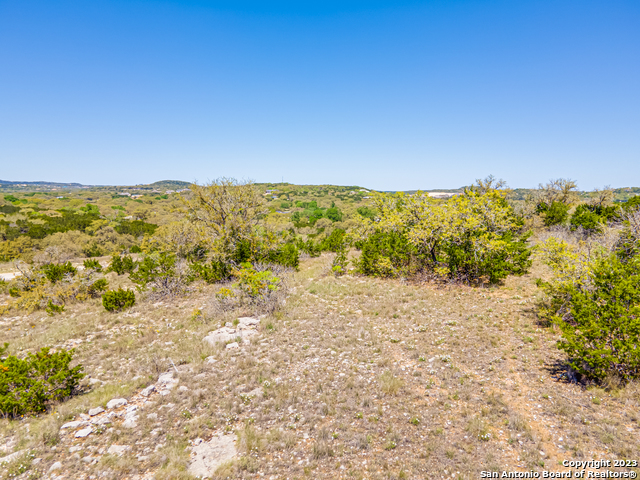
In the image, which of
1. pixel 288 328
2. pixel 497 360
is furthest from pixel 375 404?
pixel 288 328

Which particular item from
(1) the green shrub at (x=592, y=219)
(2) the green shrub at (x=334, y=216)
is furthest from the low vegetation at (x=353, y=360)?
(2) the green shrub at (x=334, y=216)

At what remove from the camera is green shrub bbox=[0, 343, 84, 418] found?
5332 millimetres

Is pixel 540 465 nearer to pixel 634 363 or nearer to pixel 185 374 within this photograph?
pixel 634 363

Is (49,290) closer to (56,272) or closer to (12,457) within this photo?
(56,272)

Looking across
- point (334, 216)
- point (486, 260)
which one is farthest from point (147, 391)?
point (334, 216)

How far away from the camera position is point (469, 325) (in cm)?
859

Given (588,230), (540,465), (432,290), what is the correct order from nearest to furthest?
(540,465), (432,290), (588,230)

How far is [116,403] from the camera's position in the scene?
220 inches

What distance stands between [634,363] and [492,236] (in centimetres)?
807

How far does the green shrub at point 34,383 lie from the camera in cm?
533

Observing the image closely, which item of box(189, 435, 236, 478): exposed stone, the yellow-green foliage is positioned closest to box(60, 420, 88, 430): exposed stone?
box(189, 435, 236, 478): exposed stone

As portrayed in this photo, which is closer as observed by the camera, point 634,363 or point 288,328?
point 634,363

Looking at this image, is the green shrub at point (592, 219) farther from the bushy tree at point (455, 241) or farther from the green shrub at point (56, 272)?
the green shrub at point (56, 272)

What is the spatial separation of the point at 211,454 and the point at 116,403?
8.82ft
